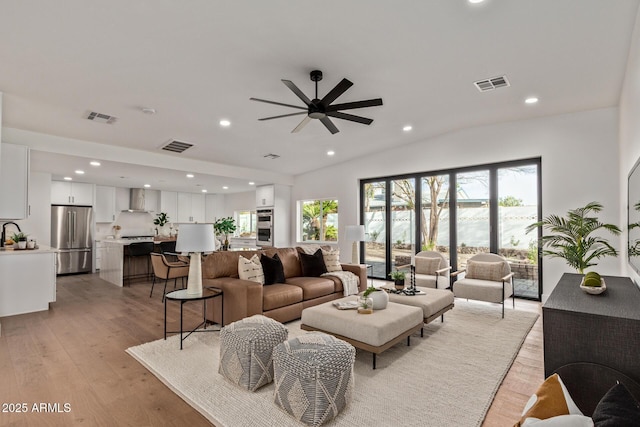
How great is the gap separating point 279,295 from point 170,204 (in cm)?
741

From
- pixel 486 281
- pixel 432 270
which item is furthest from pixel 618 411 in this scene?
pixel 432 270

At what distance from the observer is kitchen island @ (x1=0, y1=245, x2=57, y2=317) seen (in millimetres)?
4539

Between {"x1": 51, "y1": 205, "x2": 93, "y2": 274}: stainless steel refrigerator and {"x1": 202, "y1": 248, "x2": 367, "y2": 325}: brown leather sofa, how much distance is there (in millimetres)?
5495

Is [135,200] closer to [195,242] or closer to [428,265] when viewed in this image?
[195,242]

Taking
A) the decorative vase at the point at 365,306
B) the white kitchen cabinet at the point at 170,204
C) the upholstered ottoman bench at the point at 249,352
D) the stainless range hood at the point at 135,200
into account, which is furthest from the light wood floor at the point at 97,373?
the white kitchen cabinet at the point at 170,204

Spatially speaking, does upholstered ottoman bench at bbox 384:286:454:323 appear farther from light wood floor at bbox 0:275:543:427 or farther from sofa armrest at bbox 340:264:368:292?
sofa armrest at bbox 340:264:368:292

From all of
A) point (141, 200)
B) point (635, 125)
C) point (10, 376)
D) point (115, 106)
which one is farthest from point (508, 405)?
point (141, 200)

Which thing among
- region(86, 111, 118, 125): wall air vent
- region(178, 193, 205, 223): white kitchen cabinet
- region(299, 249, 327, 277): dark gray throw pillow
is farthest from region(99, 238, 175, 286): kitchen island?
region(299, 249, 327, 277): dark gray throw pillow

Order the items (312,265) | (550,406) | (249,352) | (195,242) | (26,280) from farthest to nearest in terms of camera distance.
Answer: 1. (312,265)
2. (26,280)
3. (195,242)
4. (249,352)
5. (550,406)

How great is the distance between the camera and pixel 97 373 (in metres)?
2.78

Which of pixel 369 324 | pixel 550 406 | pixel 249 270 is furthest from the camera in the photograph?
pixel 249 270

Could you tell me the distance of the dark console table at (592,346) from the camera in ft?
5.63

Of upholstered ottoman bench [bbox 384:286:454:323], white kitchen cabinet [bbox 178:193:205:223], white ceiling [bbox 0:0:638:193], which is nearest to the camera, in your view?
white ceiling [bbox 0:0:638:193]

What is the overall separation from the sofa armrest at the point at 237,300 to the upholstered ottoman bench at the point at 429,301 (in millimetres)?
1602
